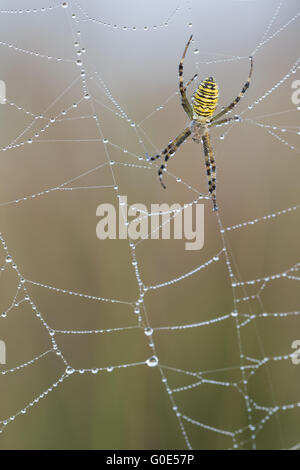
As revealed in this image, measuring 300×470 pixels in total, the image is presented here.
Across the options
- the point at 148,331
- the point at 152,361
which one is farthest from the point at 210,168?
the point at 152,361

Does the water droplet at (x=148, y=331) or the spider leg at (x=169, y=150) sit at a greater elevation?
the spider leg at (x=169, y=150)

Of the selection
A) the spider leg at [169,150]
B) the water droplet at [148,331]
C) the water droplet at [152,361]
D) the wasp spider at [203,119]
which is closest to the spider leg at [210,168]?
the wasp spider at [203,119]

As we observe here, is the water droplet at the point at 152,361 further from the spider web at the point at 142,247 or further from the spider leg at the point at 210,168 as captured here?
the spider leg at the point at 210,168

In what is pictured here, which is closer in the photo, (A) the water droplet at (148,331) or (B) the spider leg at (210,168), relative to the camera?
(A) the water droplet at (148,331)

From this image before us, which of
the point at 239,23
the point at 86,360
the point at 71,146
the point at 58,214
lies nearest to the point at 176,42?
the point at 239,23

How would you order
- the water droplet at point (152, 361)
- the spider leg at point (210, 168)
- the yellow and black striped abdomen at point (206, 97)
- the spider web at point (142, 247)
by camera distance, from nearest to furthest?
the yellow and black striped abdomen at point (206, 97) → the water droplet at point (152, 361) → the spider web at point (142, 247) → the spider leg at point (210, 168)

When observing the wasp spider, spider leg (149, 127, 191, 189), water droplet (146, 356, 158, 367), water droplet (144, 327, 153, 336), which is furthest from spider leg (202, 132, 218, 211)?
water droplet (146, 356, 158, 367)
